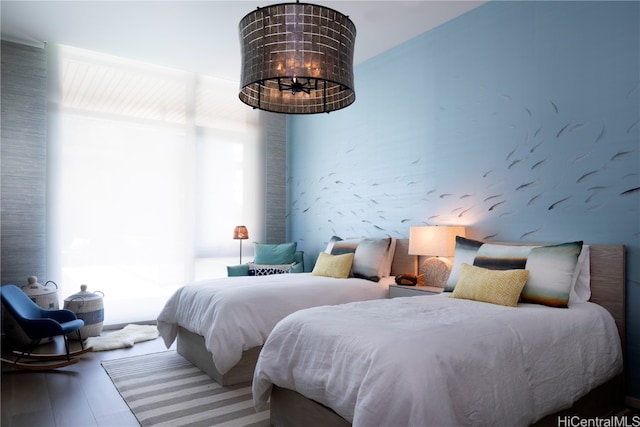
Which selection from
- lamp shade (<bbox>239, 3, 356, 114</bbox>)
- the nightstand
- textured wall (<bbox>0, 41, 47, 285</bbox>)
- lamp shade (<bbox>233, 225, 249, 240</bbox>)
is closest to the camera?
lamp shade (<bbox>239, 3, 356, 114</bbox>)

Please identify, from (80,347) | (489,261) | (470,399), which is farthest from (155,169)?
(470,399)

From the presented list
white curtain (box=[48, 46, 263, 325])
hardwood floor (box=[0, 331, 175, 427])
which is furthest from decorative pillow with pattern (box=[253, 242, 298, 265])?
hardwood floor (box=[0, 331, 175, 427])

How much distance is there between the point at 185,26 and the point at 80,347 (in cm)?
312

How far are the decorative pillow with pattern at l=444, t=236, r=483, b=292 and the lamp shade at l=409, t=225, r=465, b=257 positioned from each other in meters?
0.20

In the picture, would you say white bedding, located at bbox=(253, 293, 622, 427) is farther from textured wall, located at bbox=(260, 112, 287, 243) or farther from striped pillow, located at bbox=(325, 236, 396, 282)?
textured wall, located at bbox=(260, 112, 287, 243)

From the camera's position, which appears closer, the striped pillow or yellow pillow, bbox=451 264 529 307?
yellow pillow, bbox=451 264 529 307

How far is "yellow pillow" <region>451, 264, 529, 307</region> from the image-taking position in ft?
8.35

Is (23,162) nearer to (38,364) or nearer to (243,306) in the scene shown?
(38,364)

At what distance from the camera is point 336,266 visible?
4020 mm

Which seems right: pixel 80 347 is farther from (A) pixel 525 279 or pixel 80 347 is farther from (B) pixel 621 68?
(B) pixel 621 68

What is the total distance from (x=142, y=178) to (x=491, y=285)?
4.02 m

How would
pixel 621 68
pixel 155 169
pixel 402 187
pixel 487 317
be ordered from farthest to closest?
pixel 155 169 < pixel 402 187 < pixel 621 68 < pixel 487 317

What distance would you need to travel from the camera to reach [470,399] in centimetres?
168

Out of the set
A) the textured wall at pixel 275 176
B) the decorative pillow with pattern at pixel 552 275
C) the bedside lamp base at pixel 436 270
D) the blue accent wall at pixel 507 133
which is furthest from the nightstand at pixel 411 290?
the textured wall at pixel 275 176
